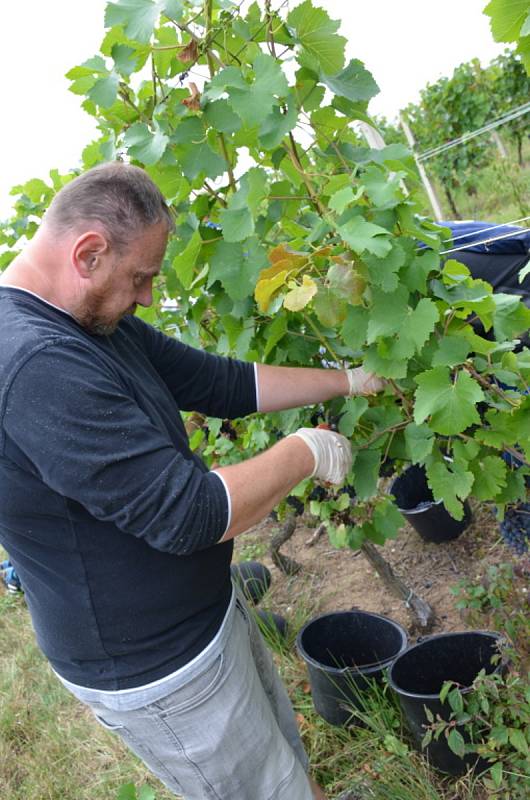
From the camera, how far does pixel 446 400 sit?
147cm

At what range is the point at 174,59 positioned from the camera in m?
1.79

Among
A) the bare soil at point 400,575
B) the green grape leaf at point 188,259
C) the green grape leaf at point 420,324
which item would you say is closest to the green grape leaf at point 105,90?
the green grape leaf at point 188,259

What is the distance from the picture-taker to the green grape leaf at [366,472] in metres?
1.89

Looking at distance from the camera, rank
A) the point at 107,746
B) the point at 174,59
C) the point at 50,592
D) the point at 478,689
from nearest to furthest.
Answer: the point at 50,592
the point at 174,59
the point at 478,689
the point at 107,746

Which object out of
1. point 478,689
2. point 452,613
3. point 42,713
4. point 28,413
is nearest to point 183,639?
point 28,413

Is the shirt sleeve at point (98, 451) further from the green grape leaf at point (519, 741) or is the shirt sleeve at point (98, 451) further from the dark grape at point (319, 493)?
the green grape leaf at point (519, 741)

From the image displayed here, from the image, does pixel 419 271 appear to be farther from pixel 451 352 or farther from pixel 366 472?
pixel 366 472

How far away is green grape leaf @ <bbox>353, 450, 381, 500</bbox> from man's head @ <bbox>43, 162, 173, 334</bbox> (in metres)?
0.74

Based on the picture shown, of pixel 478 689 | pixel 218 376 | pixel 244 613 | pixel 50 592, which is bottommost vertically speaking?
pixel 478 689

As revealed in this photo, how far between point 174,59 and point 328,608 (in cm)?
243

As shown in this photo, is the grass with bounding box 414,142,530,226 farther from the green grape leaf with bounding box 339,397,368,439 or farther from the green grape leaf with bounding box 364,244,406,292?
the green grape leaf with bounding box 364,244,406,292

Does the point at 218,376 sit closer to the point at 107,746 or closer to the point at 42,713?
the point at 107,746

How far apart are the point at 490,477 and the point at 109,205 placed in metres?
1.04

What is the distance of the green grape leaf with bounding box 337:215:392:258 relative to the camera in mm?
1350
